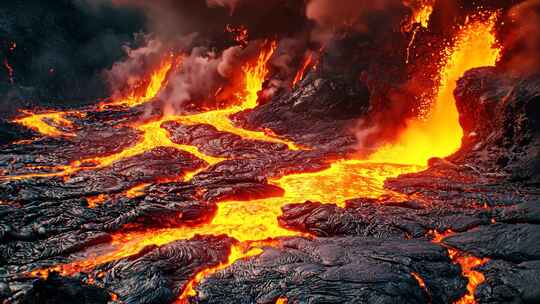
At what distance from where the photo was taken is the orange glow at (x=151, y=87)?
105 ft

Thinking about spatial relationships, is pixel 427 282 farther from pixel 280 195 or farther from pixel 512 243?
pixel 280 195

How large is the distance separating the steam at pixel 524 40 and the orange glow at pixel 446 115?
4.77 ft

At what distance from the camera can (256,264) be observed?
808 centimetres

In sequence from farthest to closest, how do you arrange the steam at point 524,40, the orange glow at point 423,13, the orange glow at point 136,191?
the orange glow at point 423,13, the steam at point 524,40, the orange glow at point 136,191

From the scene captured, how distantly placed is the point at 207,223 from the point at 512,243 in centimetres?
774

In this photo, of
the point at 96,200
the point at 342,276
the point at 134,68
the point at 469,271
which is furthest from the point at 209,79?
the point at 469,271

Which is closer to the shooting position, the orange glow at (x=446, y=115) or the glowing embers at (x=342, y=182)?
the glowing embers at (x=342, y=182)

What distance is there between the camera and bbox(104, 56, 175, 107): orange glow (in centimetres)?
3186

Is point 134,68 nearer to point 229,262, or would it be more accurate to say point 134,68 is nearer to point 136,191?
point 136,191

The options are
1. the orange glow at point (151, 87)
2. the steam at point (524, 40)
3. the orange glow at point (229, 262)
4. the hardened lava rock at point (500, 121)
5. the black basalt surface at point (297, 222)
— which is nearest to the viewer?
the black basalt surface at point (297, 222)

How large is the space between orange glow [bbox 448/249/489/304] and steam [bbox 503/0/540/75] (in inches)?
380

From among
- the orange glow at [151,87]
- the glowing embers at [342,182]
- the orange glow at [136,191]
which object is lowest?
the orange glow at [136,191]

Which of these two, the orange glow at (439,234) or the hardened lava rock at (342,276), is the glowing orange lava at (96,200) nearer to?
the hardened lava rock at (342,276)

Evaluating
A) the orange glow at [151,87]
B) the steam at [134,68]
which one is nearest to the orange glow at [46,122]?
the orange glow at [151,87]
